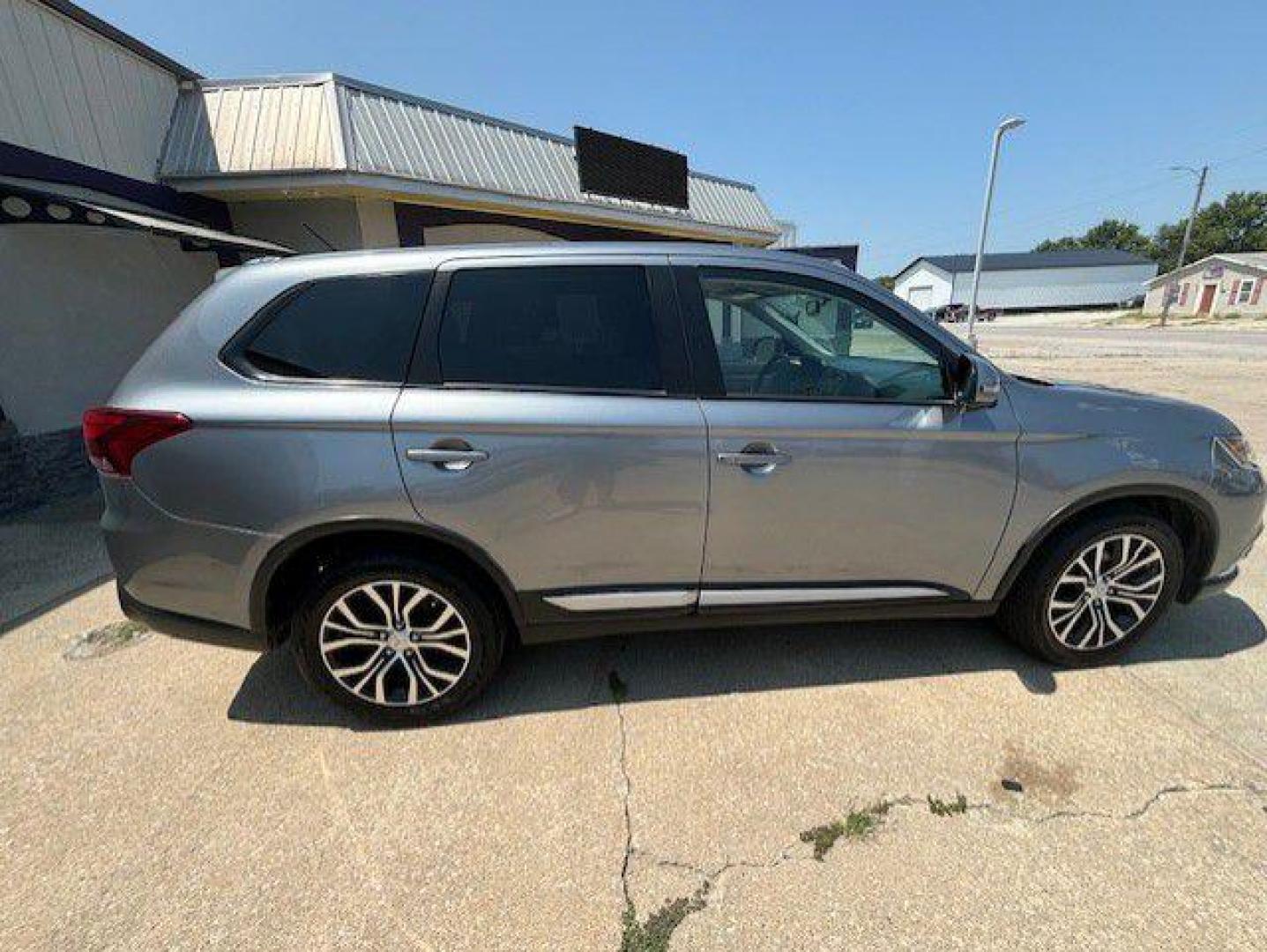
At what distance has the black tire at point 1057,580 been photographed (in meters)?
2.56

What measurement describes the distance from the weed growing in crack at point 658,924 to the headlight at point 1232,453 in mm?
2762

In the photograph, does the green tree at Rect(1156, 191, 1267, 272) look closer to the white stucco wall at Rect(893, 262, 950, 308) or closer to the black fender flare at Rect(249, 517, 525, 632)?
the white stucco wall at Rect(893, 262, 950, 308)

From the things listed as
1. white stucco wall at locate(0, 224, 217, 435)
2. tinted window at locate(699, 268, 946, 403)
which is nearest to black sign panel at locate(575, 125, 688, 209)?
white stucco wall at locate(0, 224, 217, 435)

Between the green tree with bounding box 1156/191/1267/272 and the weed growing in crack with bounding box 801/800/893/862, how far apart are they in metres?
90.8

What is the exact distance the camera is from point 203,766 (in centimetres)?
225

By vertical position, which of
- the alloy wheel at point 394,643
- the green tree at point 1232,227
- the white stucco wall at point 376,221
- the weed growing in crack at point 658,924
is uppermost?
the green tree at point 1232,227

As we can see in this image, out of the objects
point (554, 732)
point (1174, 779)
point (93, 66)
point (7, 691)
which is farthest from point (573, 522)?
point (93, 66)

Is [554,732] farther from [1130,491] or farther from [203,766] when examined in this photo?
[1130,491]

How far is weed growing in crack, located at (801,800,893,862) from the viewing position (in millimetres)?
1895

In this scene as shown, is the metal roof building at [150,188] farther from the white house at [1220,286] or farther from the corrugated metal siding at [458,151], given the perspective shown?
the white house at [1220,286]

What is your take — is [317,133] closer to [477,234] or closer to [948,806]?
[477,234]

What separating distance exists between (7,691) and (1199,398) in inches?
563

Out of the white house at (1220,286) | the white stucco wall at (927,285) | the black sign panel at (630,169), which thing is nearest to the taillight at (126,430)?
the black sign panel at (630,169)

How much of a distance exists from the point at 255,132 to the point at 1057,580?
7.96 m
